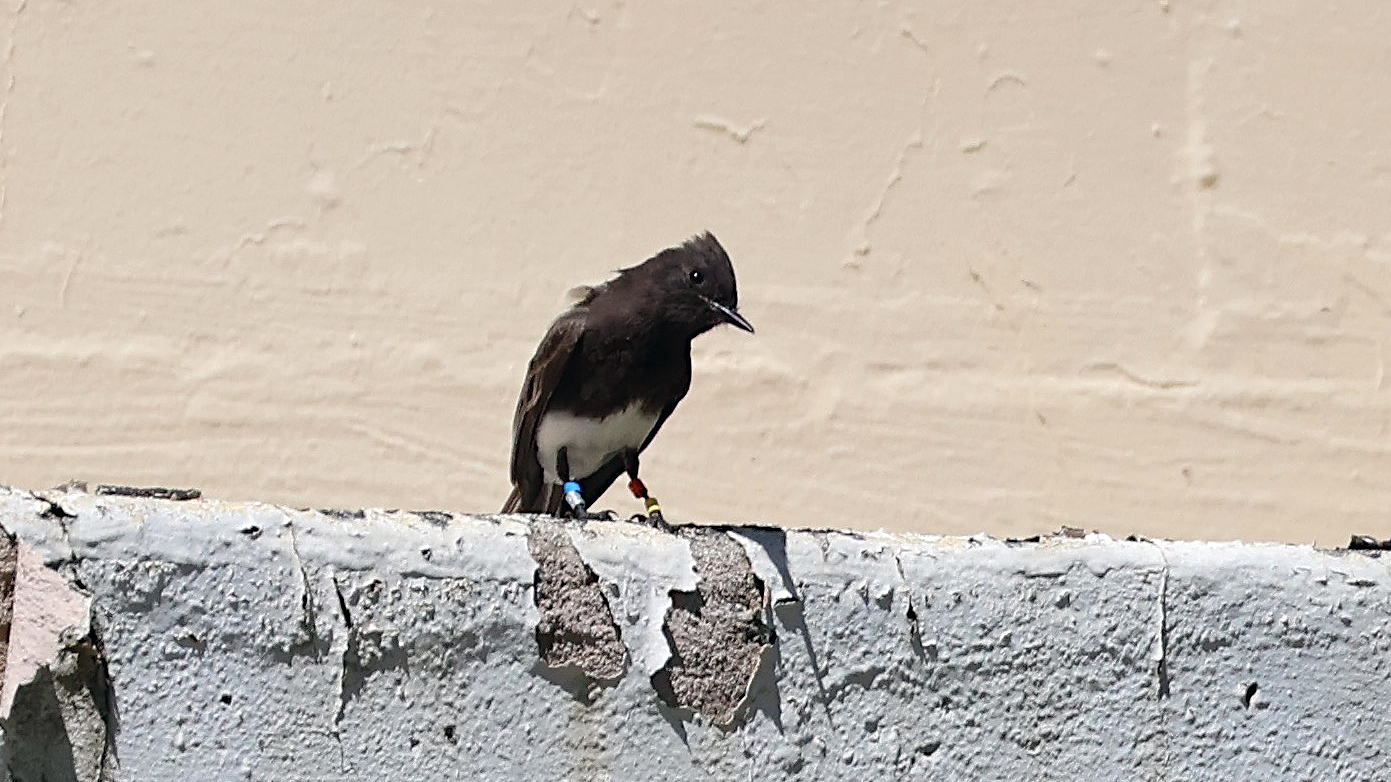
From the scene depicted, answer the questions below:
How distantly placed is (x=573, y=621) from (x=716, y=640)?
20cm

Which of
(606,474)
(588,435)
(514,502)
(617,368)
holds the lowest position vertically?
(514,502)

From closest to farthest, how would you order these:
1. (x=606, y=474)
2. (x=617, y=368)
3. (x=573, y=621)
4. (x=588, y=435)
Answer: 1. (x=573, y=621)
2. (x=617, y=368)
3. (x=588, y=435)
4. (x=606, y=474)

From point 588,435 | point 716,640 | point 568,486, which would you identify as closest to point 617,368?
point 588,435

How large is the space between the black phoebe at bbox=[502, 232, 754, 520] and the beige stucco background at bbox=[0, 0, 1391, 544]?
209 mm

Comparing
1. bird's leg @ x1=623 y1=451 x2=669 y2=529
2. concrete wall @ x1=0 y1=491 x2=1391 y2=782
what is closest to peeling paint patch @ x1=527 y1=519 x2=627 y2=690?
concrete wall @ x1=0 y1=491 x2=1391 y2=782

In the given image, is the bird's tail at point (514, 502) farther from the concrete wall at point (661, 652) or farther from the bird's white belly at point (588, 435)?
the concrete wall at point (661, 652)

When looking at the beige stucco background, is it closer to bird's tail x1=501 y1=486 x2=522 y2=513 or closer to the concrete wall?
bird's tail x1=501 y1=486 x2=522 y2=513

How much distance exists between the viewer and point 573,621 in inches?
105

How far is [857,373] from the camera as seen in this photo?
4.78 meters

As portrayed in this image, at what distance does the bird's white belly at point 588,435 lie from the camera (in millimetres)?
4445

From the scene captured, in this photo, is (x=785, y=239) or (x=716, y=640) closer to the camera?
(x=716, y=640)

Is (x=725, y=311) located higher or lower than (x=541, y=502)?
higher

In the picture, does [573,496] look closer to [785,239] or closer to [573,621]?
[785,239]

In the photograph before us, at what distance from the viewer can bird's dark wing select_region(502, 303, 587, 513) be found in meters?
4.41
